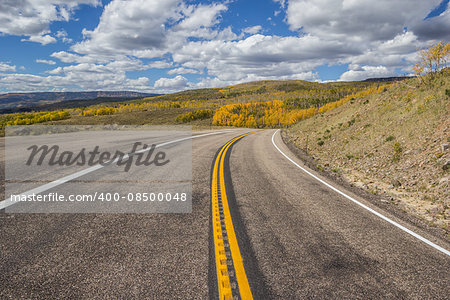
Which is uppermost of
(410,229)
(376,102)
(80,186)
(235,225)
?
(376,102)

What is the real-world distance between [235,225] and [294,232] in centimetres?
117

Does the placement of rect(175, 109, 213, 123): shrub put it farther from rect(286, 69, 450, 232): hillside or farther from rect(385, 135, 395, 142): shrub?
rect(385, 135, 395, 142): shrub

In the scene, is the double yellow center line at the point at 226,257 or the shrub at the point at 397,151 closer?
the double yellow center line at the point at 226,257

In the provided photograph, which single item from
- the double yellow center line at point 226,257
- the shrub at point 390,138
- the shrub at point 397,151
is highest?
the shrub at point 390,138

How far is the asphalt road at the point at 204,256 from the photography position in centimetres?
277

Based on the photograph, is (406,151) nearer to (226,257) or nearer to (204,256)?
(226,257)

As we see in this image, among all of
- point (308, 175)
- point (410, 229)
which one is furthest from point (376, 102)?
point (410, 229)

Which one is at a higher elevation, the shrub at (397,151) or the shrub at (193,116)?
the shrub at (193,116)

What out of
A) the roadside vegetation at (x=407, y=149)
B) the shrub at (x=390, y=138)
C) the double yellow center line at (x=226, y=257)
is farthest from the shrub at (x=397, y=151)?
the double yellow center line at (x=226, y=257)

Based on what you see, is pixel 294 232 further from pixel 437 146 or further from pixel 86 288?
pixel 437 146

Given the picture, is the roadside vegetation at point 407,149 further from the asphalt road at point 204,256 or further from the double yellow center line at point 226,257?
the double yellow center line at point 226,257

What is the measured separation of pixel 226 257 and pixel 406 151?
423 inches

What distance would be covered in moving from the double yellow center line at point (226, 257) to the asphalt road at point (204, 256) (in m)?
0.11

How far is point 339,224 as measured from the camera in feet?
16.4
